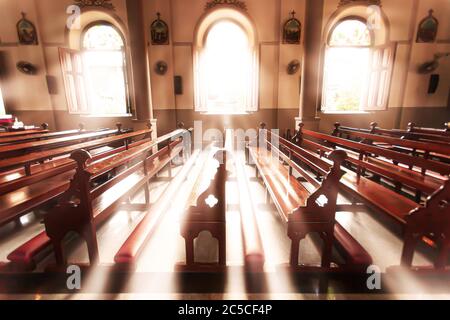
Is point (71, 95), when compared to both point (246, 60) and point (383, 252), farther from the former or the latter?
point (383, 252)

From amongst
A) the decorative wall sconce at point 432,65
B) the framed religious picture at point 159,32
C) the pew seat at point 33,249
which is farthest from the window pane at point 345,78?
the pew seat at point 33,249

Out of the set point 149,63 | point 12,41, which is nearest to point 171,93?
point 149,63

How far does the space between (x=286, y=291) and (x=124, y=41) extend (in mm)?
7838

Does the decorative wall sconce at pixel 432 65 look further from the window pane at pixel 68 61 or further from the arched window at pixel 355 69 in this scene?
the window pane at pixel 68 61

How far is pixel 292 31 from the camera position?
22.1 feet

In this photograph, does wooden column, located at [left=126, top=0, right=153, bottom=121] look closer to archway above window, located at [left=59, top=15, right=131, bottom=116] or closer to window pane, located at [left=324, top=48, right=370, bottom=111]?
archway above window, located at [left=59, top=15, right=131, bottom=116]

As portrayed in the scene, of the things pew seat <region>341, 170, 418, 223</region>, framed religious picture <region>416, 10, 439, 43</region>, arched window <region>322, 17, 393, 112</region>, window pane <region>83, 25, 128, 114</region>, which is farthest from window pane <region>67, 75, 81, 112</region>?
framed religious picture <region>416, 10, 439, 43</region>

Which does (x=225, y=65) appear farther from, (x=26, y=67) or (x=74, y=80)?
(x=26, y=67)

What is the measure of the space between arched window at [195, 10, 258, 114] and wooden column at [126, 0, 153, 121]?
155cm

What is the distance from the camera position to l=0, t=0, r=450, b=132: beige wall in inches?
265

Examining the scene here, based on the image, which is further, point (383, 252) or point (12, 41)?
point (12, 41)

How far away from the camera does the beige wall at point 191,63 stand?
265 inches

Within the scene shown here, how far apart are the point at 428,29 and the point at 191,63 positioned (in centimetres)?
704

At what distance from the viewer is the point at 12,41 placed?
6.82 metres
